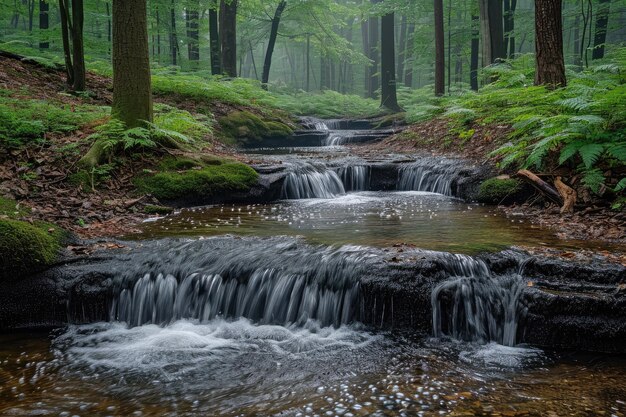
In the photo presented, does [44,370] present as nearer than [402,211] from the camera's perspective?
Yes

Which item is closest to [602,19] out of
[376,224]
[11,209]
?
[376,224]

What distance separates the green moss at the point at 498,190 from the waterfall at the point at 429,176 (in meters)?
0.99

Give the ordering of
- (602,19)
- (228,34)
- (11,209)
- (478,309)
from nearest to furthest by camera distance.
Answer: (478,309)
(11,209)
(602,19)
(228,34)

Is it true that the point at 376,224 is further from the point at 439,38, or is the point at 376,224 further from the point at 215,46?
the point at 215,46

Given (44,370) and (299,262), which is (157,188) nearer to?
(299,262)

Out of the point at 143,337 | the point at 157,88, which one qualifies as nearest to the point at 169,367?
the point at 143,337

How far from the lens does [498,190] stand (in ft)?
27.5

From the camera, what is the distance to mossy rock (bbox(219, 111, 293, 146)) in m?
→ 15.3

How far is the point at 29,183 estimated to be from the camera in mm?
7180

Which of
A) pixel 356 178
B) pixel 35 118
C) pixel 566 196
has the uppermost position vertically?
pixel 35 118

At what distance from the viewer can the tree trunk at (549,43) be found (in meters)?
8.54

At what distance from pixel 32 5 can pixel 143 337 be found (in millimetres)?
26515

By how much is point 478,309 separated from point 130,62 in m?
7.06

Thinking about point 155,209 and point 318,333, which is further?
point 155,209
